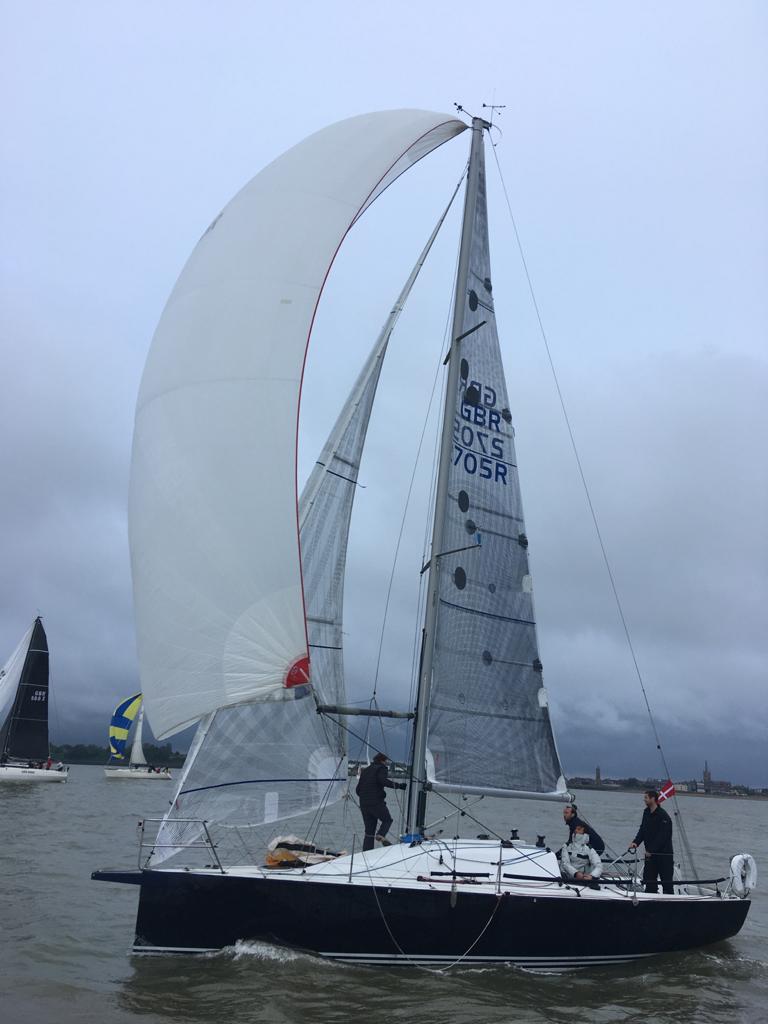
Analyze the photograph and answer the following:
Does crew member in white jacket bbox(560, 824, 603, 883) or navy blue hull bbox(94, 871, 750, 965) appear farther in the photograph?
crew member in white jacket bbox(560, 824, 603, 883)

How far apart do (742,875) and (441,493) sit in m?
5.76

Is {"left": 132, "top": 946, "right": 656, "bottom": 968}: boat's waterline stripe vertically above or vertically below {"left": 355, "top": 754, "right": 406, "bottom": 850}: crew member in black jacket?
below

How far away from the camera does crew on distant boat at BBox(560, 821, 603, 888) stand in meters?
9.80

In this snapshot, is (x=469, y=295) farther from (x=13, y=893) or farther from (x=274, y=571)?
(x=13, y=893)

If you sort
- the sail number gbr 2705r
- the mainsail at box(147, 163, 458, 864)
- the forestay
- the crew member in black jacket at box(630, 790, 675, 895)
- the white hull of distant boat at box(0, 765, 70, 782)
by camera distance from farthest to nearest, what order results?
the white hull of distant boat at box(0, 765, 70, 782)
the sail number gbr 2705r
the forestay
the crew member in black jacket at box(630, 790, 675, 895)
the mainsail at box(147, 163, 458, 864)

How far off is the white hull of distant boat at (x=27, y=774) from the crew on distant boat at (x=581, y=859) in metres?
37.9

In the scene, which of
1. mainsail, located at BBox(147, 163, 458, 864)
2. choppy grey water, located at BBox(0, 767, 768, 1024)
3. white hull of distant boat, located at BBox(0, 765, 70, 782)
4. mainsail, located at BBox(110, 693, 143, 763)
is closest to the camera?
choppy grey water, located at BBox(0, 767, 768, 1024)

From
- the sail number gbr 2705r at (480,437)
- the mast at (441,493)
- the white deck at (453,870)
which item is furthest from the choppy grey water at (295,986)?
the sail number gbr 2705r at (480,437)

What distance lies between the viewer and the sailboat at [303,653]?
8.48m

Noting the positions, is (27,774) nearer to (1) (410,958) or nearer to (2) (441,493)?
(2) (441,493)

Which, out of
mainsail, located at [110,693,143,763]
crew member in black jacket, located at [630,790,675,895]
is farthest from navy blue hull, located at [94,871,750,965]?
mainsail, located at [110,693,143,763]

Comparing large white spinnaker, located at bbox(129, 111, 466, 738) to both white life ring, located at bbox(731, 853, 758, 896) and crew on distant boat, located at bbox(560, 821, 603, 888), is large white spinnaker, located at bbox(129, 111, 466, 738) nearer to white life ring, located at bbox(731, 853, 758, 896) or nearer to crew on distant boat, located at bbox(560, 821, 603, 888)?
crew on distant boat, located at bbox(560, 821, 603, 888)

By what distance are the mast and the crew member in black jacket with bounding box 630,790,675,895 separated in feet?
8.34

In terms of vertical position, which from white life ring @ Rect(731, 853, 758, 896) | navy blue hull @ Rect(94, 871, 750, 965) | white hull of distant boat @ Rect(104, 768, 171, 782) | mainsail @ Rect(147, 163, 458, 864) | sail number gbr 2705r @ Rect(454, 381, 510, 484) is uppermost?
sail number gbr 2705r @ Rect(454, 381, 510, 484)
